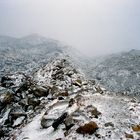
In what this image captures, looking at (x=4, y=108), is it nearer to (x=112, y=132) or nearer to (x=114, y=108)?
(x=114, y=108)

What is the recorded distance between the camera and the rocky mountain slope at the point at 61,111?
86.0ft

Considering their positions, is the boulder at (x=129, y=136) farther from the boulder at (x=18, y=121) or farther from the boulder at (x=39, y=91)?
the boulder at (x=39, y=91)

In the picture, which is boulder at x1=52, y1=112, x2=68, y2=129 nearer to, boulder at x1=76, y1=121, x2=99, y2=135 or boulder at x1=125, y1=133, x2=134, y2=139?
boulder at x1=76, y1=121, x2=99, y2=135

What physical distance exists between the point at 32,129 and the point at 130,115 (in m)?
10.4

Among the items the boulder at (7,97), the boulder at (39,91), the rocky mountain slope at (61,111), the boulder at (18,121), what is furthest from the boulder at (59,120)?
the boulder at (7,97)

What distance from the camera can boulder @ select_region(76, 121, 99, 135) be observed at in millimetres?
25844

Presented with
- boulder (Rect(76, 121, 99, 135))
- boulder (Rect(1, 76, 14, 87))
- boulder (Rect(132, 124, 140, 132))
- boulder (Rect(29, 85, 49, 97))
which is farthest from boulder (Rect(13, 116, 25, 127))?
boulder (Rect(132, 124, 140, 132))

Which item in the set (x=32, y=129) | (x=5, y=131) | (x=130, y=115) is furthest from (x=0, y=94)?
(x=130, y=115)

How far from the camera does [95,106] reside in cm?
3177

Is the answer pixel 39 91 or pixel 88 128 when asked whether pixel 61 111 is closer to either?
pixel 88 128

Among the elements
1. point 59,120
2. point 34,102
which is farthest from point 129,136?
point 34,102

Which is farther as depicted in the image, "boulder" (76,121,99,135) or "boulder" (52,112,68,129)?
"boulder" (52,112,68,129)

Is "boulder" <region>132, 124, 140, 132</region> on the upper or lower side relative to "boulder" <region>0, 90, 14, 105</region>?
upper

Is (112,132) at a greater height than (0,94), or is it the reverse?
(112,132)
